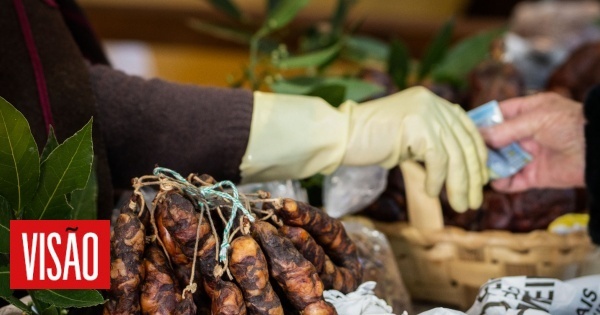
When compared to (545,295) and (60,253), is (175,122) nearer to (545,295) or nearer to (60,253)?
(60,253)

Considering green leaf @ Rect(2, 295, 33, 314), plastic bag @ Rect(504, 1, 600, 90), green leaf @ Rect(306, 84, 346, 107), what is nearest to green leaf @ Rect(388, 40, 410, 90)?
plastic bag @ Rect(504, 1, 600, 90)

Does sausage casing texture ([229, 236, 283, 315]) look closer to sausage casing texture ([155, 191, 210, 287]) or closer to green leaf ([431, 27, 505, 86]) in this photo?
sausage casing texture ([155, 191, 210, 287])

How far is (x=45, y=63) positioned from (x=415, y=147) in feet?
1.56

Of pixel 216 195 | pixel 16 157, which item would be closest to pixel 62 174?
pixel 16 157

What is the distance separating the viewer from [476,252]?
1033mm

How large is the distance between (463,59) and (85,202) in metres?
1.08

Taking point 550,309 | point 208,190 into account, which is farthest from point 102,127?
point 550,309

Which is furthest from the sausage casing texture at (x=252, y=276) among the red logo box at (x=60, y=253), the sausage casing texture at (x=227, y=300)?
the red logo box at (x=60, y=253)

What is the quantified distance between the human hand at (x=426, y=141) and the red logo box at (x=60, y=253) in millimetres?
407

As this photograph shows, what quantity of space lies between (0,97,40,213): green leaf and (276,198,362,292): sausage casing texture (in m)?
0.24

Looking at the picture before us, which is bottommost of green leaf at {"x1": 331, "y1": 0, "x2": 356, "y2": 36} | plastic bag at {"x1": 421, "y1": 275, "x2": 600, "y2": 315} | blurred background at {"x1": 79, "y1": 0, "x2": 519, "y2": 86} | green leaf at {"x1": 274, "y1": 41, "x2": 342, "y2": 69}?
plastic bag at {"x1": 421, "y1": 275, "x2": 600, "y2": 315}

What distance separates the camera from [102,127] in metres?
0.93

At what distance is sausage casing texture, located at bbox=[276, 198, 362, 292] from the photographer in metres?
0.72

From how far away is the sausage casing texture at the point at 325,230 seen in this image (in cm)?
72
